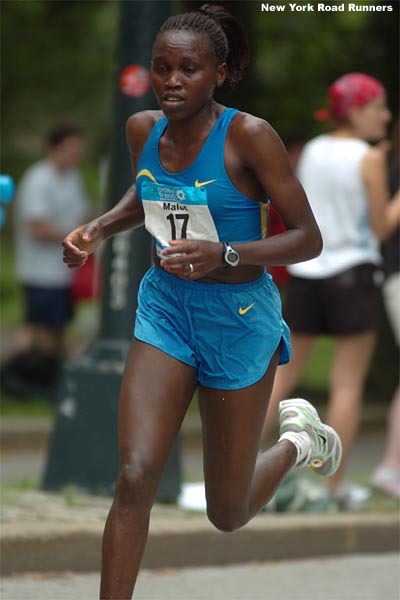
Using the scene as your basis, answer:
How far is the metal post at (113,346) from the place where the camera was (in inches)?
268

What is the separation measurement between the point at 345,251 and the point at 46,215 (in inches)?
157

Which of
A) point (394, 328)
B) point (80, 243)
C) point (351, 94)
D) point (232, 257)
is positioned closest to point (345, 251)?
point (394, 328)

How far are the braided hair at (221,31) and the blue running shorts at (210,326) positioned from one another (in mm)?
703

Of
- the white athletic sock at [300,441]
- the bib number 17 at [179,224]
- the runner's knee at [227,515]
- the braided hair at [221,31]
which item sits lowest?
the runner's knee at [227,515]

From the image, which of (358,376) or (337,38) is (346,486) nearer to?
(358,376)

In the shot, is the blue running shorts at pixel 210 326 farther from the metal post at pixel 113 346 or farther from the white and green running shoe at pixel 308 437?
the metal post at pixel 113 346

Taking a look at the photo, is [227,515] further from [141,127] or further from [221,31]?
[221,31]

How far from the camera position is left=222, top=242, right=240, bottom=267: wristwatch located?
4.09 m

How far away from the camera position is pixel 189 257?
3.94 metres

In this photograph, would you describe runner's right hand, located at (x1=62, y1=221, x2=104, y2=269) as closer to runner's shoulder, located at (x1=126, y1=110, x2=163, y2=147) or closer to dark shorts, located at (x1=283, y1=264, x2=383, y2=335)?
runner's shoulder, located at (x1=126, y1=110, x2=163, y2=147)

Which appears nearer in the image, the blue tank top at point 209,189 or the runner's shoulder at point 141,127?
the blue tank top at point 209,189

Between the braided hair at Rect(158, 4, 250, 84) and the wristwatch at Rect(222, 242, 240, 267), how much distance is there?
63 centimetres

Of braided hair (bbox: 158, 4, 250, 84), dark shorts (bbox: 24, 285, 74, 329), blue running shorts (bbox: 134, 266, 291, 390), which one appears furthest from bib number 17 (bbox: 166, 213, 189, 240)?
dark shorts (bbox: 24, 285, 74, 329)

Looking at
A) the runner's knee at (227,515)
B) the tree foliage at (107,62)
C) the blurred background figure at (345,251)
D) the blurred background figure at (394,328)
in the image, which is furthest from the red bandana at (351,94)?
the runner's knee at (227,515)
